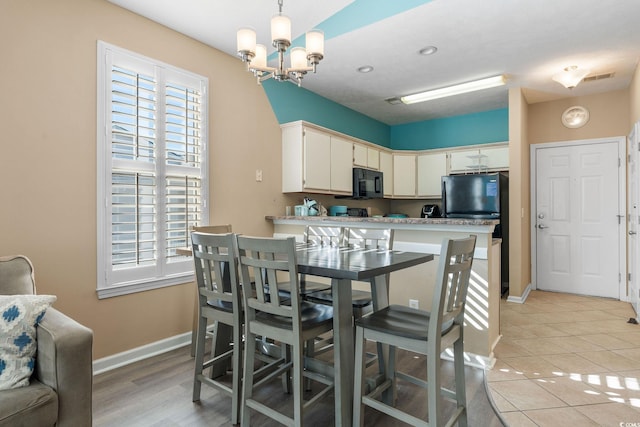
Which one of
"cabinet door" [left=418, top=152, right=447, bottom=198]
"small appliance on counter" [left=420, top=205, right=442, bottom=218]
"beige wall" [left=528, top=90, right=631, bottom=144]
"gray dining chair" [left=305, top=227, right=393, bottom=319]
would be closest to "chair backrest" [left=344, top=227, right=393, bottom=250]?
"gray dining chair" [left=305, top=227, right=393, bottom=319]

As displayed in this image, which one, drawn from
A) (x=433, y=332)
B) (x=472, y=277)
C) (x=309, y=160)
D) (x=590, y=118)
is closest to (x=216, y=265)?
(x=433, y=332)

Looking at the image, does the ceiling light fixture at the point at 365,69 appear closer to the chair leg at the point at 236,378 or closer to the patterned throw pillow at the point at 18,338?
the chair leg at the point at 236,378

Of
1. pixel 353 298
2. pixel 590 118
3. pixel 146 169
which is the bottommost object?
pixel 353 298

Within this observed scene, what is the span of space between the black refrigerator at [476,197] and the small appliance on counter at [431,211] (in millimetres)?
655

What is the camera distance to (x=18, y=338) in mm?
1421

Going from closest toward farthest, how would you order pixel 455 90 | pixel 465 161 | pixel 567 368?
1. pixel 567 368
2. pixel 455 90
3. pixel 465 161

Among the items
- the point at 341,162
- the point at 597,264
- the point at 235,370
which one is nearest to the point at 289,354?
the point at 235,370

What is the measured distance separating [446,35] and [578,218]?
3344 mm

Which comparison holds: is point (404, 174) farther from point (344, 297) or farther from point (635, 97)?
point (344, 297)

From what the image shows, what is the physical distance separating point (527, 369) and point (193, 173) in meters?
3.05

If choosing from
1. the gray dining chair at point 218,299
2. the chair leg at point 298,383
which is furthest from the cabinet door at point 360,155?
the chair leg at point 298,383

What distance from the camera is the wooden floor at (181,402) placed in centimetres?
187

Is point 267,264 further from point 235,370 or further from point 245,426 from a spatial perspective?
point 245,426

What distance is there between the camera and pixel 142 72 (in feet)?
8.82
